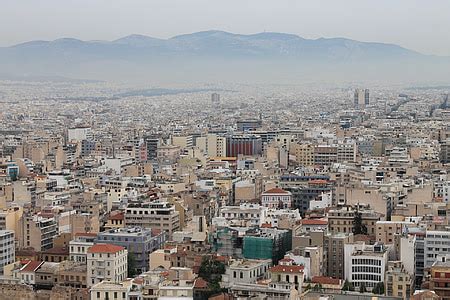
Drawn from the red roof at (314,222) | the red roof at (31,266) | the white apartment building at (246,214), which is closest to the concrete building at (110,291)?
the red roof at (31,266)

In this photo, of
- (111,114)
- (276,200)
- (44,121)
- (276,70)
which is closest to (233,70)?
(276,70)

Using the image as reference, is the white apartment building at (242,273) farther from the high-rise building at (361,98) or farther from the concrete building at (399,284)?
the high-rise building at (361,98)

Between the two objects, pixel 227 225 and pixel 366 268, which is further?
pixel 227 225

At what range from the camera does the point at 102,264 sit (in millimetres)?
16875

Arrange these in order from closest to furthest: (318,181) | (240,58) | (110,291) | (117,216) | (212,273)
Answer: (110,291), (212,273), (117,216), (318,181), (240,58)

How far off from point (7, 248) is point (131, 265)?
2269 millimetres

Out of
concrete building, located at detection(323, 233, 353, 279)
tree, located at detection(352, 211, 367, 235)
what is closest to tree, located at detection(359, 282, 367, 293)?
concrete building, located at detection(323, 233, 353, 279)

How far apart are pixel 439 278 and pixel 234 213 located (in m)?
6.58

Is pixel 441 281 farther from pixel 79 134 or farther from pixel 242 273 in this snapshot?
pixel 79 134

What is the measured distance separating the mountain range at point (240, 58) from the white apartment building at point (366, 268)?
128051 millimetres

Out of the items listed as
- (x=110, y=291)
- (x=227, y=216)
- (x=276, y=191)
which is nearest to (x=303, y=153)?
(x=276, y=191)

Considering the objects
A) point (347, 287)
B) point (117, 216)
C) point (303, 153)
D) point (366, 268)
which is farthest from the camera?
point (303, 153)

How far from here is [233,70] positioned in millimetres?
152500

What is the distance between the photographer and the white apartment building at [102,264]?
16766 millimetres
